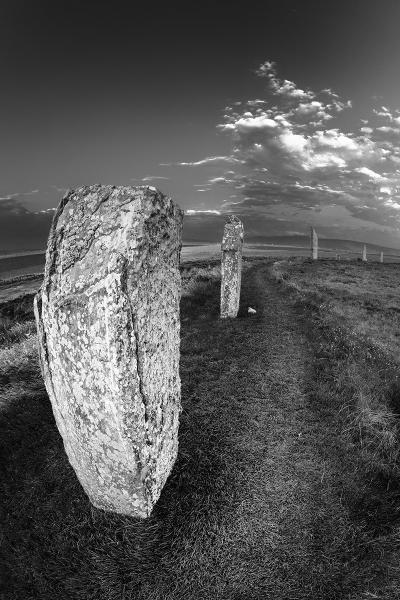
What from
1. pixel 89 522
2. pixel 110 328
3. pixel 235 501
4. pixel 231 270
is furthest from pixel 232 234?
pixel 89 522

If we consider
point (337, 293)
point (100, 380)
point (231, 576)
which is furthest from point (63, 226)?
point (337, 293)

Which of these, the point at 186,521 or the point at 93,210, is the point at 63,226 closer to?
the point at 93,210

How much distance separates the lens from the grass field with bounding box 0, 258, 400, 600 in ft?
13.9

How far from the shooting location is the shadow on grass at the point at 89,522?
4.18 metres

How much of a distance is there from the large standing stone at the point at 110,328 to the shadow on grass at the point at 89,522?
51 centimetres

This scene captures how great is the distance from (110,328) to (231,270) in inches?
498

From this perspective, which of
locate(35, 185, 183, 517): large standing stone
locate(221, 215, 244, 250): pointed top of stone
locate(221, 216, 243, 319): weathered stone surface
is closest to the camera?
locate(35, 185, 183, 517): large standing stone

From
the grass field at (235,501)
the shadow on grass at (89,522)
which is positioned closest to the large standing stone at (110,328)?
the shadow on grass at (89,522)

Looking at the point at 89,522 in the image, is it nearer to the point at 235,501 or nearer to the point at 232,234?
the point at 235,501

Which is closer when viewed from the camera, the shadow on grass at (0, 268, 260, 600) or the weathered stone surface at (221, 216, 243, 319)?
the shadow on grass at (0, 268, 260, 600)

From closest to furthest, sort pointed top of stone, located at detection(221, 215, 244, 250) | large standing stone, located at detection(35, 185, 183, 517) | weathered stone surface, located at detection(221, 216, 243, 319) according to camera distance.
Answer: large standing stone, located at detection(35, 185, 183, 517) < weathered stone surface, located at detection(221, 216, 243, 319) < pointed top of stone, located at detection(221, 215, 244, 250)

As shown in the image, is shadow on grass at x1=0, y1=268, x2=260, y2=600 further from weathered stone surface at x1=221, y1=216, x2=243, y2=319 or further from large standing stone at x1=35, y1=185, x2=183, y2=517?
weathered stone surface at x1=221, y1=216, x2=243, y2=319

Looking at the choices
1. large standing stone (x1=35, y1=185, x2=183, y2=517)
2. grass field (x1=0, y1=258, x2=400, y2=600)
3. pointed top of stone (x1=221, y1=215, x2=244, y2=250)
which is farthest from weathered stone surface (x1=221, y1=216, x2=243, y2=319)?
large standing stone (x1=35, y1=185, x2=183, y2=517)

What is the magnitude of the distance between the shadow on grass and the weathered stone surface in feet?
29.6
